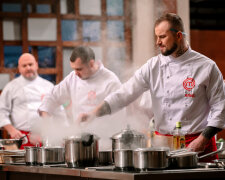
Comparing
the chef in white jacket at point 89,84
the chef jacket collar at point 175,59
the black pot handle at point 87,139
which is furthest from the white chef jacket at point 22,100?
the black pot handle at point 87,139

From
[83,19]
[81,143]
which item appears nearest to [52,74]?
[83,19]

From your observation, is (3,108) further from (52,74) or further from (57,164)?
(57,164)

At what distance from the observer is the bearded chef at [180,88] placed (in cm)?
261

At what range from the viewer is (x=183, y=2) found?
4914 millimetres

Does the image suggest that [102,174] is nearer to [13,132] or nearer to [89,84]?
[89,84]

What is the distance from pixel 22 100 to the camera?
452cm

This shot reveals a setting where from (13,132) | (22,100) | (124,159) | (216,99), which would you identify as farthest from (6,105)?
(124,159)

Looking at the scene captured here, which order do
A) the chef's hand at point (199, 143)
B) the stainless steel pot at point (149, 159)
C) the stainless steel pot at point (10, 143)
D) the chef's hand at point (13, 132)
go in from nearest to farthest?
1. the stainless steel pot at point (149, 159)
2. the chef's hand at point (199, 143)
3. the stainless steel pot at point (10, 143)
4. the chef's hand at point (13, 132)

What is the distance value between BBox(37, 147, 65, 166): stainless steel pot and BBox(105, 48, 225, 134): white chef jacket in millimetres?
547

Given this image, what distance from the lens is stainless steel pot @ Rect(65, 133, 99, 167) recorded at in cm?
215

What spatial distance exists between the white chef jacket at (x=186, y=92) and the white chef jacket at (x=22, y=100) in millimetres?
1846

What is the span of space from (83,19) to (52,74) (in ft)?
4.27

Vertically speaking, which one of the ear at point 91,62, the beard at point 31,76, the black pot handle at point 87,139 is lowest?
the black pot handle at point 87,139

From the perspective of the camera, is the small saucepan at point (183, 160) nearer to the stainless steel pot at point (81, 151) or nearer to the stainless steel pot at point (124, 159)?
the stainless steel pot at point (124, 159)
